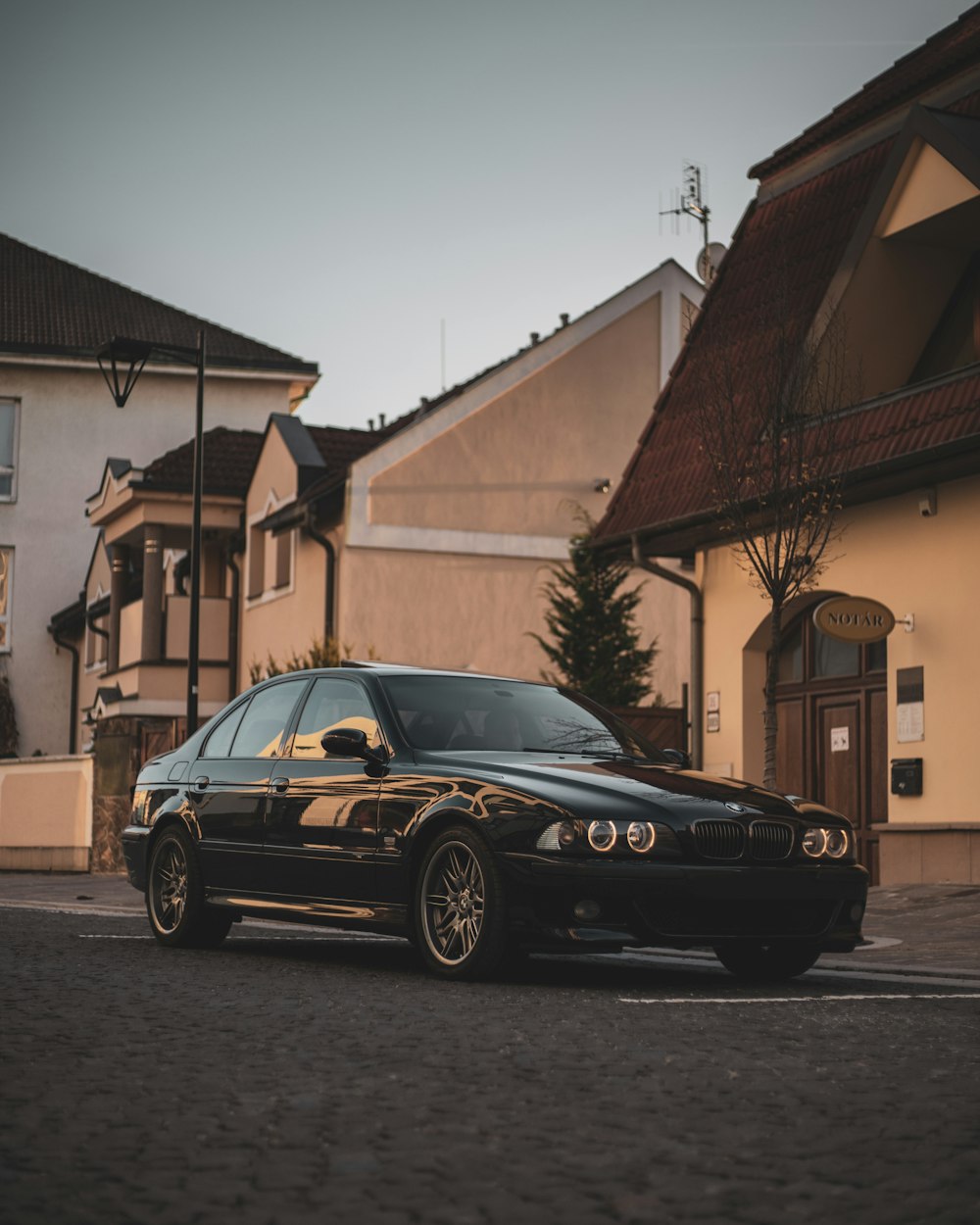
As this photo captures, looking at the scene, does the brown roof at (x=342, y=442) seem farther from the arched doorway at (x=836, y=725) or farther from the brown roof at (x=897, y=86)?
the arched doorway at (x=836, y=725)

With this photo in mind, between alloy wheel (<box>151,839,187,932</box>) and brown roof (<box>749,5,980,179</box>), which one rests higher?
brown roof (<box>749,5,980,179</box>)

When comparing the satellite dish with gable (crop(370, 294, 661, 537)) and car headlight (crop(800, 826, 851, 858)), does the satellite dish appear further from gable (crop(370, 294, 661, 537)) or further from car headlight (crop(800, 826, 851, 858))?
car headlight (crop(800, 826, 851, 858))

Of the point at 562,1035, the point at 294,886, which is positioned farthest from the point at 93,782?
the point at 562,1035

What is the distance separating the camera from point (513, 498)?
30.8 metres

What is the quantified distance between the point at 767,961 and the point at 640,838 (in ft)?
4.87

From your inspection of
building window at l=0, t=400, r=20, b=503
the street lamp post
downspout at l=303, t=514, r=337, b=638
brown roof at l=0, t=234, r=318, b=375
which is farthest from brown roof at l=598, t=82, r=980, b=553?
building window at l=0, t=400, r=20, b=503

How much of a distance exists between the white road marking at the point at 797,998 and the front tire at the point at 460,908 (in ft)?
2.36

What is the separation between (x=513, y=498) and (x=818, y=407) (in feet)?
48.6

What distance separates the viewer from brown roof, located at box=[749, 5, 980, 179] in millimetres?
17672

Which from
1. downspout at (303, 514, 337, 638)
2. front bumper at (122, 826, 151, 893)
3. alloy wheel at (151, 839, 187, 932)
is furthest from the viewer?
downspout at (303, 514, 337, 638)

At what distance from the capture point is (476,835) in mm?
8766

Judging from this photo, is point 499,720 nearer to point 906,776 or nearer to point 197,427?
point 906,776

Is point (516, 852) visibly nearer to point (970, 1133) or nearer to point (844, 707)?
point (970, 1133)

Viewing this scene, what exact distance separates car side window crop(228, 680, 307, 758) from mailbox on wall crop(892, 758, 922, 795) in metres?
7.28
